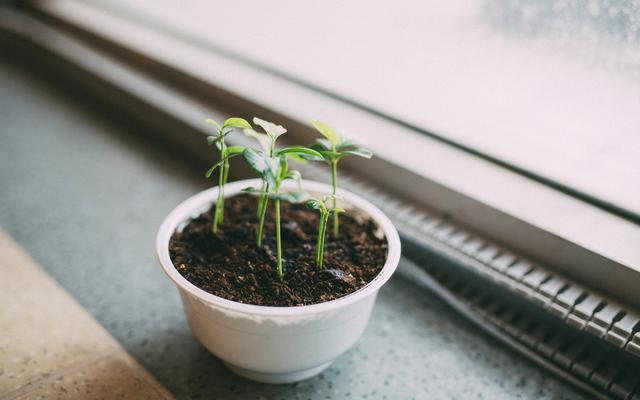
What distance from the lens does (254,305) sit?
70cm

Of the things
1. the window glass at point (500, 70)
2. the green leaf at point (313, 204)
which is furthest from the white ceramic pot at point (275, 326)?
the window glass at point (500, 70)

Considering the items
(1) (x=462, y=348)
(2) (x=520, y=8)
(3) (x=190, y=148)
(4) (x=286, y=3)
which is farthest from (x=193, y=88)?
(1) (x=462, y=348)

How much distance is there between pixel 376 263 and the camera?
0.81m

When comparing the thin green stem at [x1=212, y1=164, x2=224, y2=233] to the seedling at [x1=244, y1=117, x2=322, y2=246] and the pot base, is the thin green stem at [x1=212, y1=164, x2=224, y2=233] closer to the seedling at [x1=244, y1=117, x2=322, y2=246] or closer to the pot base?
the seedling at [x1=244, y1=117, x2=322, y2=246]

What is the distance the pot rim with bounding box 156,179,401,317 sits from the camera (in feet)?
2.26

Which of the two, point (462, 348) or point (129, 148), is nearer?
point (462, 348)

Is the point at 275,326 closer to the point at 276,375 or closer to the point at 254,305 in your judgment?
the point at 254,305

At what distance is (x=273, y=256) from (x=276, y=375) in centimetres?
19

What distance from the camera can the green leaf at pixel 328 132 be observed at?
2.42 feet

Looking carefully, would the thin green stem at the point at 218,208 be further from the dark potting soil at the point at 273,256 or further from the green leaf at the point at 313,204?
the green leaf at the point at 313,204

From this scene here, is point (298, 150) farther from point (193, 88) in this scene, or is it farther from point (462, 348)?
point (193, 88)

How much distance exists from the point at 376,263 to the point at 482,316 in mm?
293

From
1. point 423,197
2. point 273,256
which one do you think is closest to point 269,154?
point 273,256

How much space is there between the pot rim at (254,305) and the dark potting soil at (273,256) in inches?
0.7
